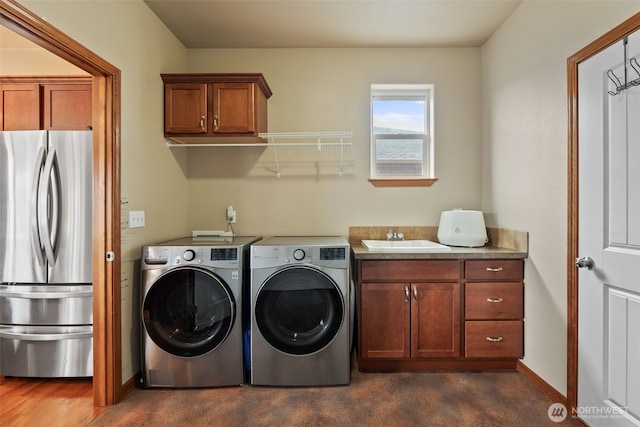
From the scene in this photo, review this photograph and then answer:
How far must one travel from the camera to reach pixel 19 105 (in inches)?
97.3

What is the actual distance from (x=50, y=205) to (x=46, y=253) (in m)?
0.31

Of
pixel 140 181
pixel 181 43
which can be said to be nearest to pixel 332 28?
pixel 181 43

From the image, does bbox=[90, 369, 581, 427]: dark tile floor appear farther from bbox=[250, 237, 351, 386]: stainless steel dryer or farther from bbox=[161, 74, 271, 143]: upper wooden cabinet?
bbox=[161, 74, 271, 143]: upper wooden cabinet

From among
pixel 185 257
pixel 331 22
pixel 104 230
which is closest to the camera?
pixel 104 230

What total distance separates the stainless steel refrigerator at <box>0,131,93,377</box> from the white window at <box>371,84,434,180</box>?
2.27 meters

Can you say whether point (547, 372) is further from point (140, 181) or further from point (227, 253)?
point (140, 181)

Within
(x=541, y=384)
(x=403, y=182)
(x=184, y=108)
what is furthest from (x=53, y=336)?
(x=541, y=384)

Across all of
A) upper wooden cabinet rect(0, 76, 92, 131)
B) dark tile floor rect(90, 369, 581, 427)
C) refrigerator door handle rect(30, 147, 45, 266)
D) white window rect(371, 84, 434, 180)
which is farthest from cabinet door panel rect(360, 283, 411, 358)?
upper wooden cabinet rect(0, 76, 92, 131)

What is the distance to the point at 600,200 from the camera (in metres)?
1.72

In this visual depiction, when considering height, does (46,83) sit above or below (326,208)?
above

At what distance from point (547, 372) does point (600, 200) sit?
1162 mm

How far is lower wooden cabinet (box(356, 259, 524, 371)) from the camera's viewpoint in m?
2.44

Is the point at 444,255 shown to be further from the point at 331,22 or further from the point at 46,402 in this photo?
the point at 46,402

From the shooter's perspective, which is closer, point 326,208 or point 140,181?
point 140,181
